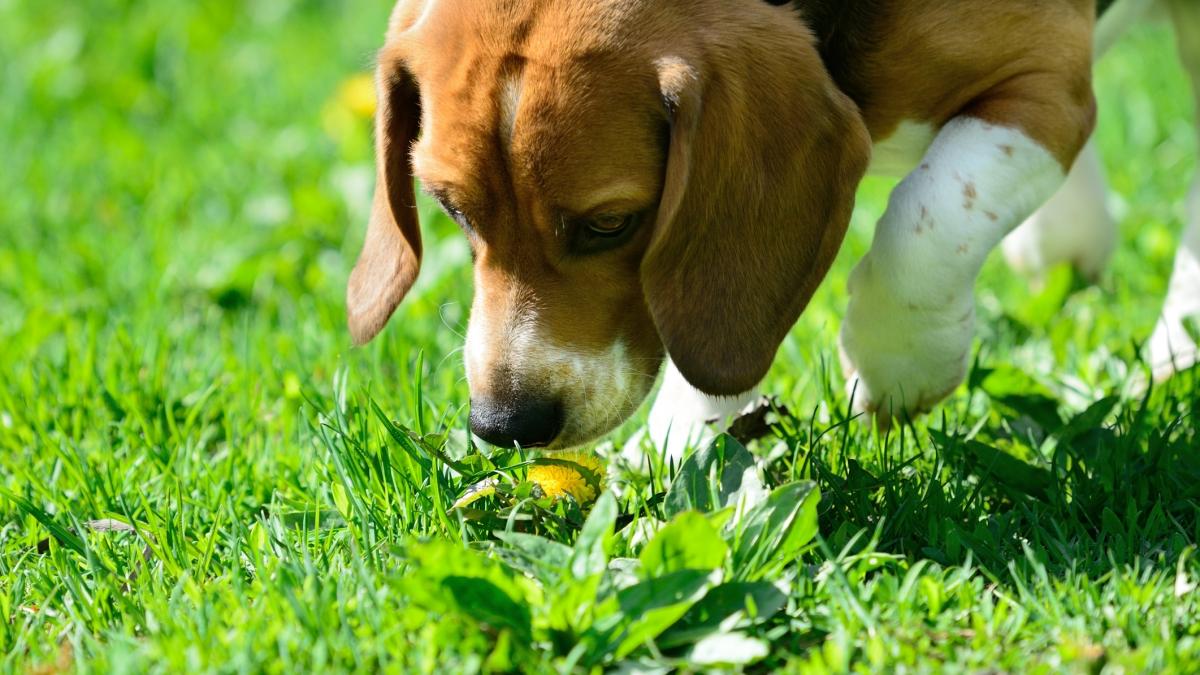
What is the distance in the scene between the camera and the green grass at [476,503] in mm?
2270

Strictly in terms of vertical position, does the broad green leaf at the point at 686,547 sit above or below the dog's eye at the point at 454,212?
below

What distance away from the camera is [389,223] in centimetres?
339

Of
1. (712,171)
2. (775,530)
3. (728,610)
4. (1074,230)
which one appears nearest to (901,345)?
(712,171)

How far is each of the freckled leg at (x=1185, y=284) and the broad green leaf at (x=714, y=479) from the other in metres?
1.26

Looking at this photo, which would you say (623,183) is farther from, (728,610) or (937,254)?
(728,610)

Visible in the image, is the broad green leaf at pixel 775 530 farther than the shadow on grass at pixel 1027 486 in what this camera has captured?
No

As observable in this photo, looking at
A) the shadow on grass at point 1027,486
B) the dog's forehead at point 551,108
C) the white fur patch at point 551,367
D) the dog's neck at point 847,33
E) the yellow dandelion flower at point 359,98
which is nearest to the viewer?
the shadow on grass at point 1027,486

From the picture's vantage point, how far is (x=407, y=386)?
3.47 metres

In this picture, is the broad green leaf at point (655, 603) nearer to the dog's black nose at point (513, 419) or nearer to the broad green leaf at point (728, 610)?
the broad green leaf at point (728, 610)

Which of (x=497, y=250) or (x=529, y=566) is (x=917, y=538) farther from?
(x=497, y=250)

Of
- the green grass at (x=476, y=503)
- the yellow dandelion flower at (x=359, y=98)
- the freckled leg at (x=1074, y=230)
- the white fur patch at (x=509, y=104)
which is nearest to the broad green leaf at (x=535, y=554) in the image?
the green grass at (x=476, y=503)

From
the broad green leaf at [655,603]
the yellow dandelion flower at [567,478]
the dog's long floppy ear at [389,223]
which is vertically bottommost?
the yellow dandelion flower at [567,478]

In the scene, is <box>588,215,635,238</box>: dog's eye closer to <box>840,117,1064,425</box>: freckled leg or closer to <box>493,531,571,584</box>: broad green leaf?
<box>840,117,1064,425</box>: freckled leg

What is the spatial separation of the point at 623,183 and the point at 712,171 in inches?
6.7
